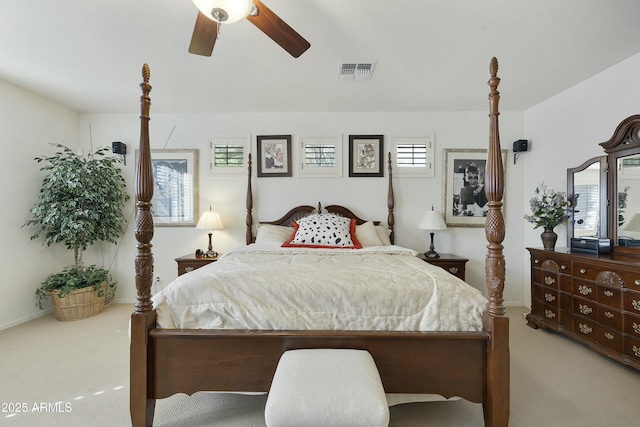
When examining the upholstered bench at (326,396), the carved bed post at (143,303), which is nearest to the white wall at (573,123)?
the upholstered bench at (326,396)

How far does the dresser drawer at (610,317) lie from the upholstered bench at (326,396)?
7.38ft

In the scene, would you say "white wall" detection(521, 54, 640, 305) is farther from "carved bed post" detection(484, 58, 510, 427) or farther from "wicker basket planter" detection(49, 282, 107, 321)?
"wicker basket planter" detection(49, 282, 107, 321)

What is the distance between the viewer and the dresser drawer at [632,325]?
6.73 ft

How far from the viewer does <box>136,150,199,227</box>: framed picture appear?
3.77m

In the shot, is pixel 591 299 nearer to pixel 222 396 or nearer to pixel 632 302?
pixel 632 302

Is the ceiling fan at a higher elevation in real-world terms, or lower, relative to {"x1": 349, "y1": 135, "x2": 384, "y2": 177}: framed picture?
higher

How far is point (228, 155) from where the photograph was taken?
149 inches

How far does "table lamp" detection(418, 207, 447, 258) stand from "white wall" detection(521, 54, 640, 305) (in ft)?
4.19

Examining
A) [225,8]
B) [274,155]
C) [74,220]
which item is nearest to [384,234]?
[274,155]

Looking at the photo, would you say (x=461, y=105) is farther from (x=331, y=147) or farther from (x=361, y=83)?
(x=331, y=147)

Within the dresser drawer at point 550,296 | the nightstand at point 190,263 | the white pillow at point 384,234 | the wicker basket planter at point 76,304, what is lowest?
the wicker basket planter at point 76,304

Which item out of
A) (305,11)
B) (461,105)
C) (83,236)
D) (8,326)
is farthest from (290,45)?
(8,326)

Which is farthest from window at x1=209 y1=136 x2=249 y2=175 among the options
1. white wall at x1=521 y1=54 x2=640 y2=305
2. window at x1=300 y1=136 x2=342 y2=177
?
white wall at x1=521 y1=54 x2=640 y2=305

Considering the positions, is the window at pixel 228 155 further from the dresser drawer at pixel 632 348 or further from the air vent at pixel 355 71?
the dresser drawer at pixel 632 348
